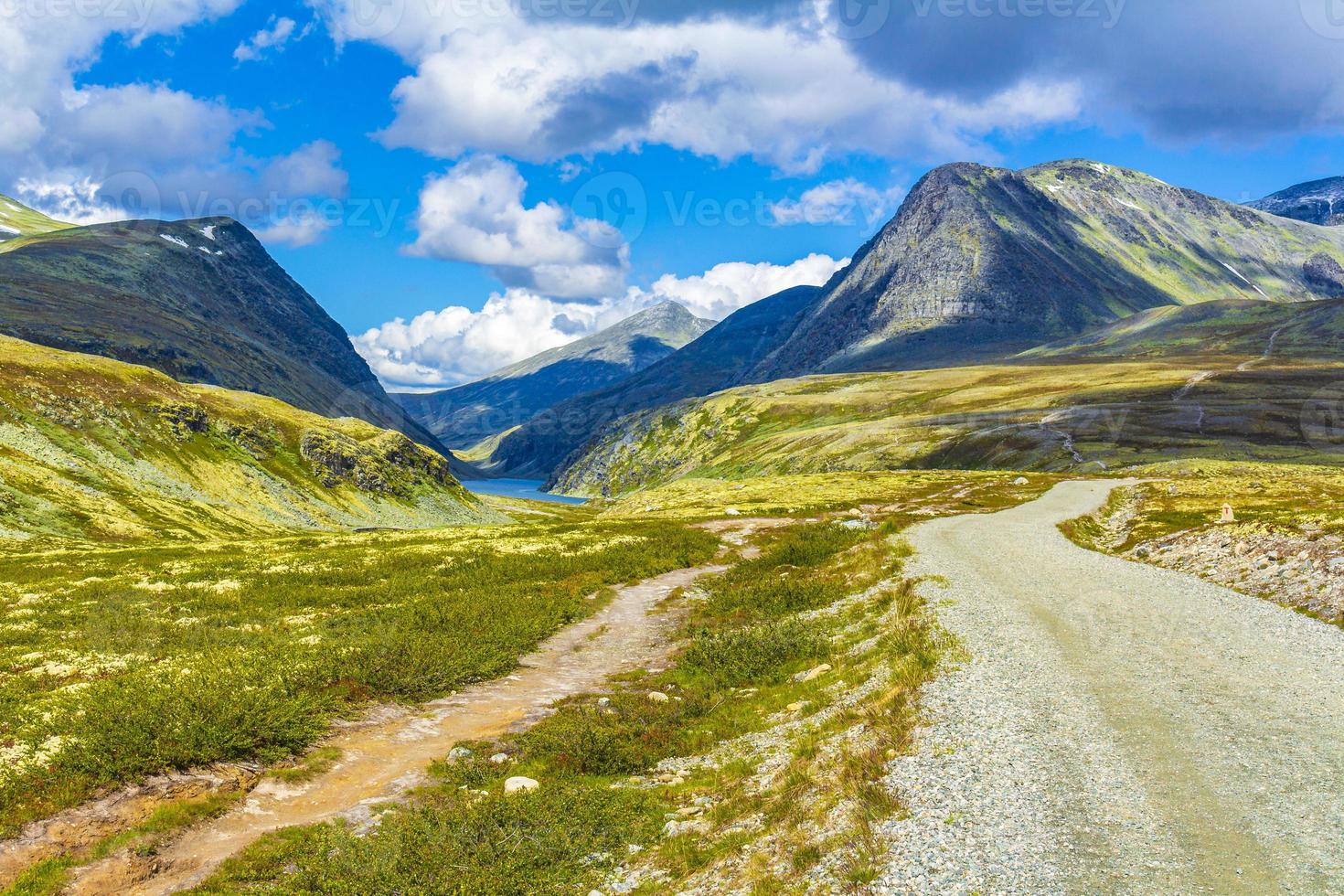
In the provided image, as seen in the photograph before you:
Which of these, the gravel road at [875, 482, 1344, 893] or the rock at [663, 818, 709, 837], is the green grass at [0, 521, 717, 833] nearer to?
the rock at [663, 818, 709, 837]

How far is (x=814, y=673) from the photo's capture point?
22.9 metres

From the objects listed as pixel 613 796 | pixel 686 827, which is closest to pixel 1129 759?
pixel 686 827

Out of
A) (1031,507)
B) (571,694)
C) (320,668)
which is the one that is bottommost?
(1031,507)

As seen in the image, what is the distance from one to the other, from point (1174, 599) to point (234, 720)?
1342 inches

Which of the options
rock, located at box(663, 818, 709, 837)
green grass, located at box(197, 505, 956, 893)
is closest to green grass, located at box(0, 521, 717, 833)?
green grass, located at box(197, 505, 956, 893)

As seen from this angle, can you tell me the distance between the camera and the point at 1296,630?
77.7 ft

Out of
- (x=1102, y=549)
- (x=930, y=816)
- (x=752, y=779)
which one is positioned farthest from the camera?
(x=1102, y=549)

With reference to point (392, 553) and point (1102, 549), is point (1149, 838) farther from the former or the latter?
point (392, 553)

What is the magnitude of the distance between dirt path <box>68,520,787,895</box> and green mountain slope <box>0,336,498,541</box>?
73.5m

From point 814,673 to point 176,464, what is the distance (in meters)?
130

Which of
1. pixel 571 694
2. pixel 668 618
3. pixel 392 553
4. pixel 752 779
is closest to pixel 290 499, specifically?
pixel 392 553

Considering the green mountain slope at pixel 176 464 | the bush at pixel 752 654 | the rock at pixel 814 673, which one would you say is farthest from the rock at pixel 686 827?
the green mountain slope at pixel 176 464

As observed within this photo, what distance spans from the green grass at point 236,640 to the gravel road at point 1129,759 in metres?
16.2

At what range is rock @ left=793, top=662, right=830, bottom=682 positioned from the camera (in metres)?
22.5
